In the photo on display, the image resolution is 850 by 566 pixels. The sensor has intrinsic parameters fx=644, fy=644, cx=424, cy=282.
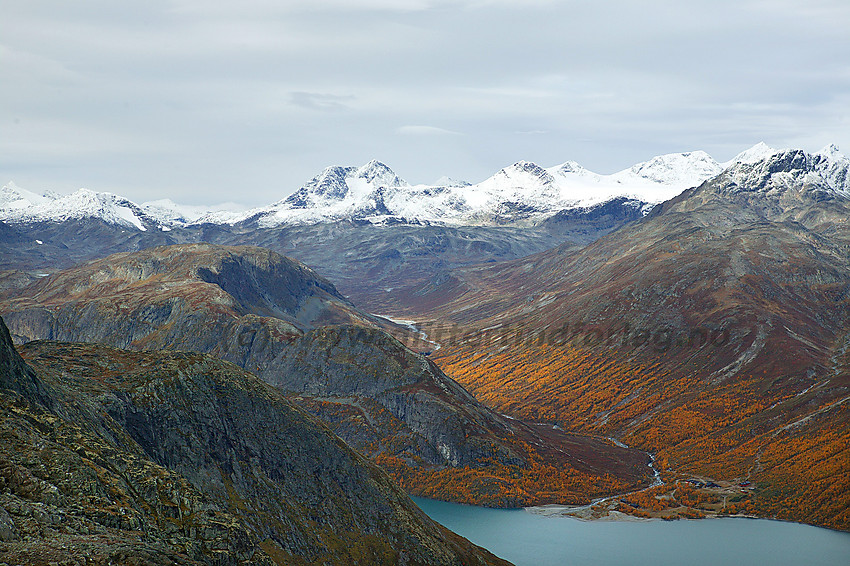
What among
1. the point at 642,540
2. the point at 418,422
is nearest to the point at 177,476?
the point at 642,540

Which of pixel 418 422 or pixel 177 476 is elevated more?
pixel 177 476

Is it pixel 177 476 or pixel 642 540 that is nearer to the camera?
pixel 177 476

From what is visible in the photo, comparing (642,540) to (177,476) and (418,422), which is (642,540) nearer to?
(418,422)

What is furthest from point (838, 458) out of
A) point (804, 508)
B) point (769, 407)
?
point (769, 407)

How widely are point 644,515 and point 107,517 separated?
401 ft

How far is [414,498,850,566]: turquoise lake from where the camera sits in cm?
11238

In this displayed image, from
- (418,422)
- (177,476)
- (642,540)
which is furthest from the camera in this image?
(418,422)

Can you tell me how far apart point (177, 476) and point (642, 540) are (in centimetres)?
9879

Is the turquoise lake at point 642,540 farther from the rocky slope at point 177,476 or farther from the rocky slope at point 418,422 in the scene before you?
the rocky slope at point 177,476

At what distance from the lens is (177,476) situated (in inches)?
1989

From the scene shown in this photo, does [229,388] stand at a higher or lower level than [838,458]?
higher

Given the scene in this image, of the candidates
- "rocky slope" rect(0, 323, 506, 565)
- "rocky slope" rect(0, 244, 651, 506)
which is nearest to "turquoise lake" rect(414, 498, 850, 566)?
"rocky slope" rect(0, 244, 651, 506)

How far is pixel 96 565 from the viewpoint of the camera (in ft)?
99.9

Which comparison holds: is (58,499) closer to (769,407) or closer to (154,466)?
(154,466)
